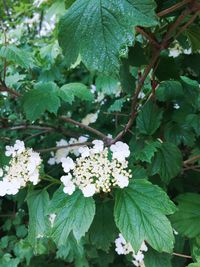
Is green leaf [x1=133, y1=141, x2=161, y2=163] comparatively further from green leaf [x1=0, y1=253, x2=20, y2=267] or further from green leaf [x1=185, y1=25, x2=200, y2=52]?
green leaf [x1=0, y1=253, x2=20, y2=267]

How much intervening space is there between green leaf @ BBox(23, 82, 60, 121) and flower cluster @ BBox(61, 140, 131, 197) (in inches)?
11.2

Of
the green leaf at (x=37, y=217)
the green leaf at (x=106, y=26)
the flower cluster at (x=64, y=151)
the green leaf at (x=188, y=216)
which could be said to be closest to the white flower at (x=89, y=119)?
the flower cluster at (x=64, y=151)

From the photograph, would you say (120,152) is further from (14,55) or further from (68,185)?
(14,55)

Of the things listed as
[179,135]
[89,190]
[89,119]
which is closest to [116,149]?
[89,190]

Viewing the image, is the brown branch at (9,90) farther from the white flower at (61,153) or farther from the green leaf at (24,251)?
the green leaf at (24,251)

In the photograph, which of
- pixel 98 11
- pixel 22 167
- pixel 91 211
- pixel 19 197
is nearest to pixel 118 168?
pixel 91 211

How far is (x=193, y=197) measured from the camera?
1073 mm

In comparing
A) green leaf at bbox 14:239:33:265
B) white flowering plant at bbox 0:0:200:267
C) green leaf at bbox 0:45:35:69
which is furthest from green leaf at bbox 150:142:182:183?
green leaf at bbox 14:239:33:265

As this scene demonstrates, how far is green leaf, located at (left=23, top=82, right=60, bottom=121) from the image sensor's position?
1062mm

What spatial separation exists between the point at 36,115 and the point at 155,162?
344 millimetres

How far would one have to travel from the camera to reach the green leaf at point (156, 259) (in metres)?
0.98

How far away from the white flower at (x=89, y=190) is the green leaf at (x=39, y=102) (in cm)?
35

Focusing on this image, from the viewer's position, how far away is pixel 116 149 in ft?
2.75

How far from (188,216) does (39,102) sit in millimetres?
510
